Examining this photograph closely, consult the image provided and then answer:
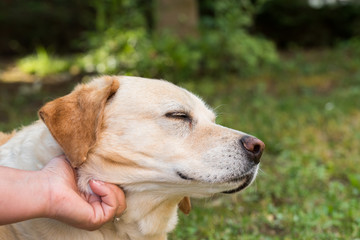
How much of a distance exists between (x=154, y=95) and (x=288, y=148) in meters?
3.14

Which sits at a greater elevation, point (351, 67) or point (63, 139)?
point (63, 139)

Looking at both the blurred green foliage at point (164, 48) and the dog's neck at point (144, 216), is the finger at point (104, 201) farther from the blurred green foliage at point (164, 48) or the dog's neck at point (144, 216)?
the blurred green foliage at point (164, 48)

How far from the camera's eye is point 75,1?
13.1m

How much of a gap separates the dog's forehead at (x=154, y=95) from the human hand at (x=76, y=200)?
19.4 inches

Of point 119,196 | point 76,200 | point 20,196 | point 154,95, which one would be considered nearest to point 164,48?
point 154,95

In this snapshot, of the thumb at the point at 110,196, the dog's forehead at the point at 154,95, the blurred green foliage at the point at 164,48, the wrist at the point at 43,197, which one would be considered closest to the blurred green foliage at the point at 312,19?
the blurred green foliage at the point at 164,48

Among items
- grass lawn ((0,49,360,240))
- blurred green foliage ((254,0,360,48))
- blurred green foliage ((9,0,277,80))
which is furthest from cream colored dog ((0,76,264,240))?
blurred green foliage ((254,0,360,48))

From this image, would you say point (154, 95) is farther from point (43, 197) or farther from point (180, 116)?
point (43, 197)

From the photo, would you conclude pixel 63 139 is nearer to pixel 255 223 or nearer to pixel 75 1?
pixel 255 223

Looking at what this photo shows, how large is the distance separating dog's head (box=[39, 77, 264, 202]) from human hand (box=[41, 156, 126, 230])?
0.23ft

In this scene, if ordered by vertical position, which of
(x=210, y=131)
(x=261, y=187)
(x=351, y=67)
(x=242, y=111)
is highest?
(x=210, y=131)

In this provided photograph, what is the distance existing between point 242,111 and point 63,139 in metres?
4.78

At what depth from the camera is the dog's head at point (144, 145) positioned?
7.27ft

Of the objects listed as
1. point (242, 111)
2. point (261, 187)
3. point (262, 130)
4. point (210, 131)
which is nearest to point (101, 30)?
point (242, 111)
